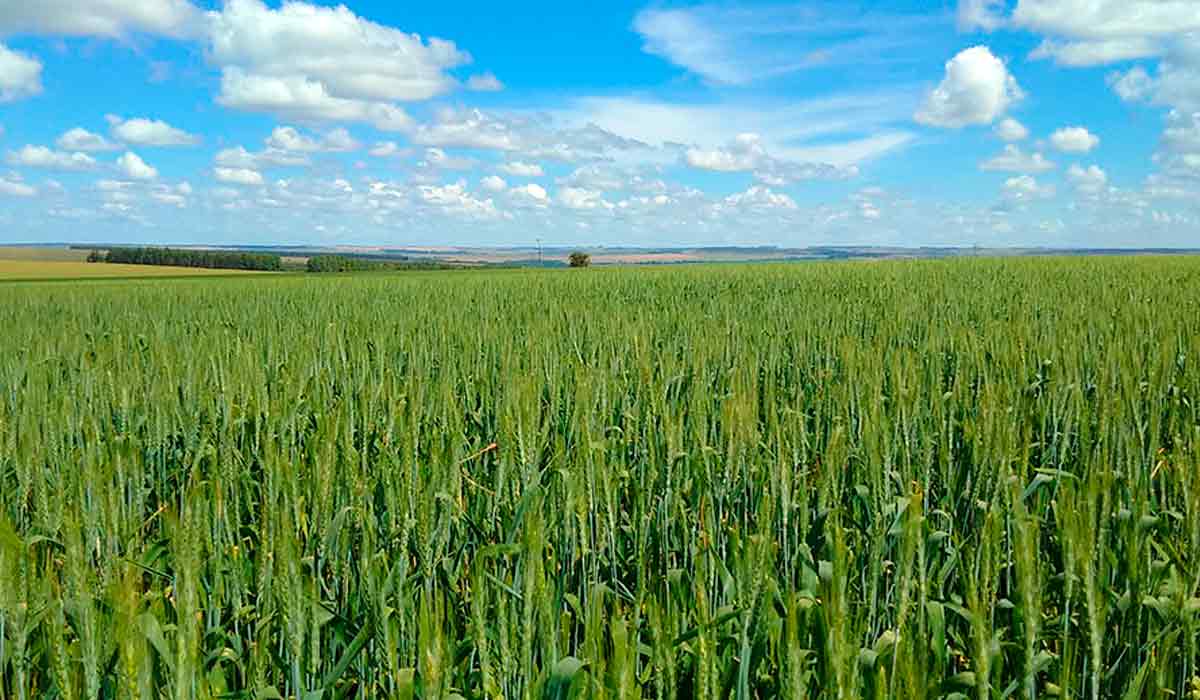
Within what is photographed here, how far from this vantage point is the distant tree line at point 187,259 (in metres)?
66.4

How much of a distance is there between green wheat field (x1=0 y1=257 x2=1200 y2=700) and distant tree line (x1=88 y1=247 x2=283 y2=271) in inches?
2592

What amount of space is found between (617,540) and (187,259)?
7509cm

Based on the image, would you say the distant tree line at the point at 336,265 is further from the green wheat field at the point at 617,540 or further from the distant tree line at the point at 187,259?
the green wheat field at the point at 617,540

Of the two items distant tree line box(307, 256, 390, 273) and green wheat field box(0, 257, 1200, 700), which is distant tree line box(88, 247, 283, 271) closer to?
distant tree line box(307, 256, 390, 273)

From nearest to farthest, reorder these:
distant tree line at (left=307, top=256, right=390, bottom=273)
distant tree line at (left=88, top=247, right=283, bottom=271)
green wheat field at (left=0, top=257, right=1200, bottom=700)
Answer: green wheat field at (left=0, top=257, right=1200, bottom=700) < distant tree line at (left=307, top=256, right=390, bottom=273) < distant tree line at (left=88, top=247, right=283, bottom=271)

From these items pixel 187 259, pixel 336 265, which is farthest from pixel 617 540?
pixel 187 259

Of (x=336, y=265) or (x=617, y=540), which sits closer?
(x=617, y=540)

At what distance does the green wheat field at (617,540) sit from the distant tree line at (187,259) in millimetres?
65841

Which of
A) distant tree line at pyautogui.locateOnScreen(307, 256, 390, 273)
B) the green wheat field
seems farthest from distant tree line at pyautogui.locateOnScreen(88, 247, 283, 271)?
the green wheat field

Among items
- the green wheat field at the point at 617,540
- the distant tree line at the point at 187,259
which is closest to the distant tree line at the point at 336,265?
the distant tree line at the point at 187,259

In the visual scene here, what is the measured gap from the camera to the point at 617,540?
293cm

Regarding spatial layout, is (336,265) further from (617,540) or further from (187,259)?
(617,540)

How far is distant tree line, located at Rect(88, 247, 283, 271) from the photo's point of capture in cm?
6644

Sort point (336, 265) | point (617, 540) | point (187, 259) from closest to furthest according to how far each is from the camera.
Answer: point (617, 540)
point (336, 265)
point (187, 259)
